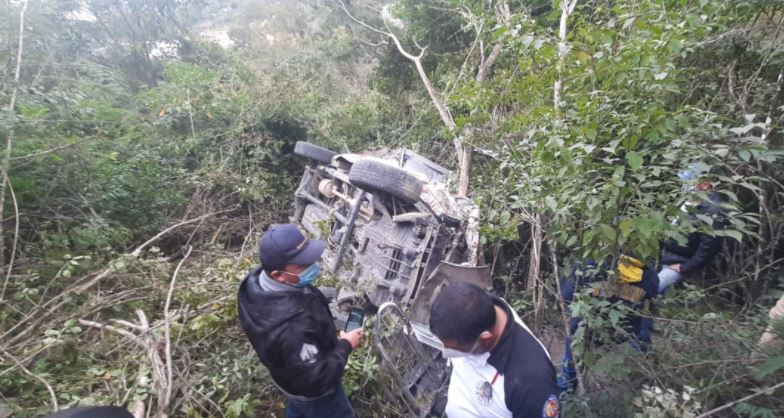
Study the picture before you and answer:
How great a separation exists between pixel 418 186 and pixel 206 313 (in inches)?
74.7

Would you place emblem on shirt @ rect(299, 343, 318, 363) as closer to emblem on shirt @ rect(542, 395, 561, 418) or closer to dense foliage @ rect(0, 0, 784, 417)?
dense foliage @ rect(0, 0, 784, 417)

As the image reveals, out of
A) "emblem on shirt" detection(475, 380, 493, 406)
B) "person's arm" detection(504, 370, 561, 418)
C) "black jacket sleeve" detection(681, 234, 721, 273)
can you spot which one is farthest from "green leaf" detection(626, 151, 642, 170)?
"black jacket sleeve" detection(681, 234, 721, 273)

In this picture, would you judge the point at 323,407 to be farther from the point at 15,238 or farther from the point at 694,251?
the point at 694,251

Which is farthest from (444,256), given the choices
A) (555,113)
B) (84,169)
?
(84,169)

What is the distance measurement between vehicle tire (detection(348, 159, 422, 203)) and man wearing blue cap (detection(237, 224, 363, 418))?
1396 mm

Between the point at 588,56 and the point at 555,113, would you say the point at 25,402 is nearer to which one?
the point at 555,113

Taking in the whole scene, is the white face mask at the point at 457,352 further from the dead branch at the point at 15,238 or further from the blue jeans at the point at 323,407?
the dead branch at the point at 15,238

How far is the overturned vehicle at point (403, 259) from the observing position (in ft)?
8.29

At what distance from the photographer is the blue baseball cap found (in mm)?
1974

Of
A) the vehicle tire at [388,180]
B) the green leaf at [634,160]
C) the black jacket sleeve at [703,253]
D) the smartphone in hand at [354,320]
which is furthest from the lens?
the vehicle tire at [388,180]

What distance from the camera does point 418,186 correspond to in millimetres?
3482

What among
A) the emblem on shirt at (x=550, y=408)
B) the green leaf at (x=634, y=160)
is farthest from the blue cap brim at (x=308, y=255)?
the green leaf at (x=634, y=160)

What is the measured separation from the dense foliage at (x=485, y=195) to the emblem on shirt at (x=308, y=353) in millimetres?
653

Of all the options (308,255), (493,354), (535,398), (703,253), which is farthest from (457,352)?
(703,253)
